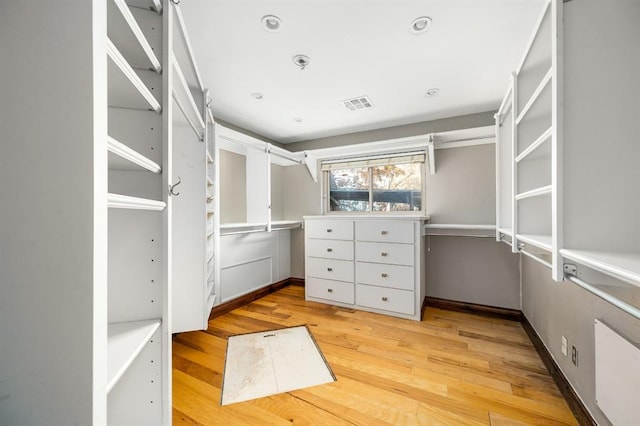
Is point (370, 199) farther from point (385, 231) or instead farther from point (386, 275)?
point (386, 275)

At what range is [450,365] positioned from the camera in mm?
1787

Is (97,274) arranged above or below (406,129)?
below

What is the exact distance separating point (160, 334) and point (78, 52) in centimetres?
91

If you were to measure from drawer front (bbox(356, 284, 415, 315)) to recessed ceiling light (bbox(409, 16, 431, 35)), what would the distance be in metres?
2.21

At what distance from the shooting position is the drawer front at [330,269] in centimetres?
288

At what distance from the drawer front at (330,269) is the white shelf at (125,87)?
2382 millimetres

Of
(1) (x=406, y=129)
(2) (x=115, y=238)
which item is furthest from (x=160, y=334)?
(1) (x=406, y=129)

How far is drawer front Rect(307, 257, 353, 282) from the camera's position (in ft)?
9.46

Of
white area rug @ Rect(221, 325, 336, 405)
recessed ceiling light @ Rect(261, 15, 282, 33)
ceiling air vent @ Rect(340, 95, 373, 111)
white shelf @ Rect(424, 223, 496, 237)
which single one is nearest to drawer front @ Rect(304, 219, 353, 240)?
white shelf @ Rect(424, 223, 496, 237)

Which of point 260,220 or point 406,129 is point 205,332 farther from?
point 406,129

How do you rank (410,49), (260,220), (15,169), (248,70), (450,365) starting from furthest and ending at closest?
1. (260,220)
2. (248,70)
3. (450,365)
4. (410,49)
5. (15,169)

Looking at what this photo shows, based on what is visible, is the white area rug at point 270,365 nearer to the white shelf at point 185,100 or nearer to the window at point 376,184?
the white shelf at point 185,100

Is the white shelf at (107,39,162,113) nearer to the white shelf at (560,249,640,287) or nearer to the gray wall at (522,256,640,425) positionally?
the white shelf at (560,249,640,287)

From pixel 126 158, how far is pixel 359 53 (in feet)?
5.24
